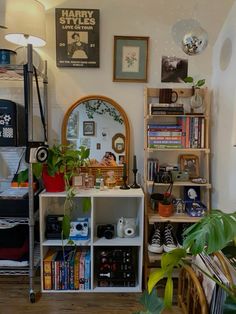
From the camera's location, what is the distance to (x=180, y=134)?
207 cm

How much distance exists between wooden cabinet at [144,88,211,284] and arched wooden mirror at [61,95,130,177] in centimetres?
22

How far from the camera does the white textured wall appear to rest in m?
1.81

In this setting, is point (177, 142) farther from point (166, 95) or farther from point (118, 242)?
point (118, 242)

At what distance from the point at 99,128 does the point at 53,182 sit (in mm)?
591

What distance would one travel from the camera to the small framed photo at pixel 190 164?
2.20 m

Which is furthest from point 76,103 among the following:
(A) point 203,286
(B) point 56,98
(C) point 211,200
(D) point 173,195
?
(A) point 203,286

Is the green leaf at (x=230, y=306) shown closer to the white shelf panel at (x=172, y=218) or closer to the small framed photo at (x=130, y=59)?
the white shelf panel at (x=172, y=218)

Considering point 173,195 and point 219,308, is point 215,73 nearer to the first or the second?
point 173,195

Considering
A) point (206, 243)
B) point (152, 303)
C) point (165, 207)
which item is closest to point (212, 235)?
point (206, 243)

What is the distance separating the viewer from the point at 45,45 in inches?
83.1

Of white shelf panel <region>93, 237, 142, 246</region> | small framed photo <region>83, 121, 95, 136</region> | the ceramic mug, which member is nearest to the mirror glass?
small framed photo <region>83, 121, 95, 136</region>

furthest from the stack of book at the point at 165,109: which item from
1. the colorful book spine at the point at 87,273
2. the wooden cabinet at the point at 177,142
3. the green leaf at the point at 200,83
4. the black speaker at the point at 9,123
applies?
the colorful book spine at the point at 87,273

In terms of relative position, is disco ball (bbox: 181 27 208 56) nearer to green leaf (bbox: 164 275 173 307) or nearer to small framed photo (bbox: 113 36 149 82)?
small framed photo (bbox: 113 36 149 82)

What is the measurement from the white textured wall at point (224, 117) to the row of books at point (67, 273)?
1.12 m
